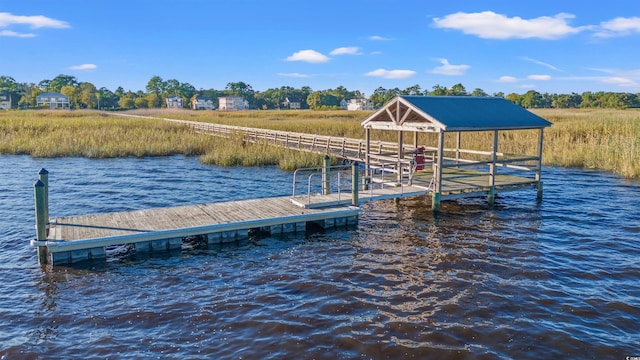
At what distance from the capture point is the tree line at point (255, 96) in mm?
110625

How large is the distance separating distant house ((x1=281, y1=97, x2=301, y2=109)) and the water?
14843 cm

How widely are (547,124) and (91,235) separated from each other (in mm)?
16108

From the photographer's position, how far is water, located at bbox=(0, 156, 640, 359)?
28.2ft

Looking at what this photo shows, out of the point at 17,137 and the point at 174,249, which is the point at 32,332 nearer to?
the point at 174,249

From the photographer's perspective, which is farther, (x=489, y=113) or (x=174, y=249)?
(x=489, y=113)

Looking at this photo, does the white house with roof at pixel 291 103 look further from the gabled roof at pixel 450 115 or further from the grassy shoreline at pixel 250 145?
the gabled roof at pixel 450 115

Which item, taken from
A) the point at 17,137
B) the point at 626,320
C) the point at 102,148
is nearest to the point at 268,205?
the point at 626,320

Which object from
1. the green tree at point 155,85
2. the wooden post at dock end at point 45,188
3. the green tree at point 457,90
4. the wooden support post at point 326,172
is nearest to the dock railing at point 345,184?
the wooden support post at point 326,172

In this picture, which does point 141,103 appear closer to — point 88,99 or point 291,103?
point 88,99

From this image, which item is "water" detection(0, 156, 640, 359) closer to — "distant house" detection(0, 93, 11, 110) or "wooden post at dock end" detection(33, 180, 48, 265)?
"wooden post at dock end" detection(33, 180, 48, 265)

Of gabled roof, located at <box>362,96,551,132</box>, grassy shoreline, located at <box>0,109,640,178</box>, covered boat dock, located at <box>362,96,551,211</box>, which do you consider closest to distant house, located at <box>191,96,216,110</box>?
grassy shoreline, located at <box>0,109,640,178</box>

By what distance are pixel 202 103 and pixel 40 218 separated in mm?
154603

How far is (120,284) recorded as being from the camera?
10.9 meters

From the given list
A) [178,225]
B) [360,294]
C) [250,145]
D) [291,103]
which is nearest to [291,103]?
[291,103]
